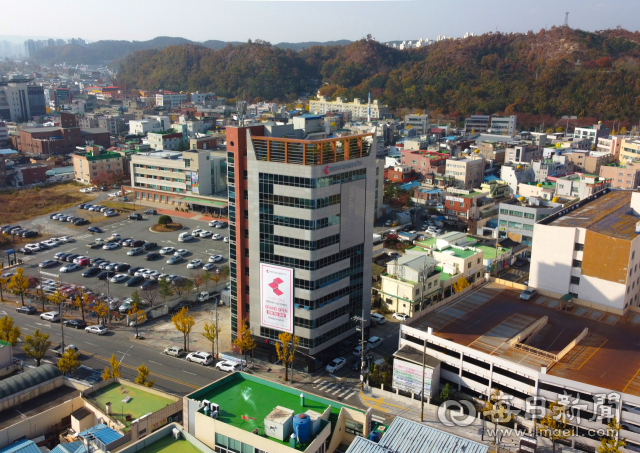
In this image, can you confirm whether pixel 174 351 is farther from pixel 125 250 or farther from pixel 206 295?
pixel 125 250

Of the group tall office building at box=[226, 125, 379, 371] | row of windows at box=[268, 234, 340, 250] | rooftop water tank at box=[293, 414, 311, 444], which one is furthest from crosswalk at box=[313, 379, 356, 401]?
A: rooftop water tank at box=[293, 414, 311, 444]

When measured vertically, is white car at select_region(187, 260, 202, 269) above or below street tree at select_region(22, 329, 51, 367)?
below

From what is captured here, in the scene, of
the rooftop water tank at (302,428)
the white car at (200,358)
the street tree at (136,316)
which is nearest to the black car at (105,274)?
the street tree at (136,316)

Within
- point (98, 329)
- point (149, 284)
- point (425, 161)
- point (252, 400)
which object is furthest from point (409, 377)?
point (425, 161)

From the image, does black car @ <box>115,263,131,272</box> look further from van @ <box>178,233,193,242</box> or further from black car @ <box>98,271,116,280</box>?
van @ <box>178,233,193,242</box>

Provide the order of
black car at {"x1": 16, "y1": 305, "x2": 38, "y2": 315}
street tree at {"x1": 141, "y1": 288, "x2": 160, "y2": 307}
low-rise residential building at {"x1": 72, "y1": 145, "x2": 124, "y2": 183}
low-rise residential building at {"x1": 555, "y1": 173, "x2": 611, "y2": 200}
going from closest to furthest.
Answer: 1. black car at {"x1": 16, "y1": 305, "x2": 38, "y2": 315}
2. street tree at {"x1": 141, "y1": 288, "x2": 160, "y2": 307}
3. low-rise residential building at {"x1": 555, "y1": 173, "x2": 611, "y2": 200}
4. low-rise residential building at {"x1": 72, "y1": 145, "x2": 124, "y2": 183}

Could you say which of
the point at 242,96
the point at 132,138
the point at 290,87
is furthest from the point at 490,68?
the point at 132,138

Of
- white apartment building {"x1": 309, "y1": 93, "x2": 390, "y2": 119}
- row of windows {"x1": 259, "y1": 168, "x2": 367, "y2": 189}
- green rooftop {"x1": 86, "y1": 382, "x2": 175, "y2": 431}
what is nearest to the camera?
green rooftop {"x1": 86, "y1": 382, "x2": 175, "y2": 431}
